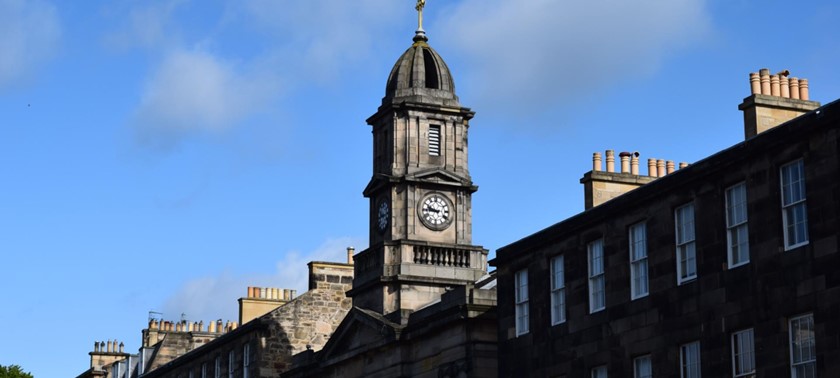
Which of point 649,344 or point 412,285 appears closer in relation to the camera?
point 649,344

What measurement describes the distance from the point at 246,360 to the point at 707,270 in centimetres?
3239

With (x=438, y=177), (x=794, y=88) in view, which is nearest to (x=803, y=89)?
(x=794, y=88)

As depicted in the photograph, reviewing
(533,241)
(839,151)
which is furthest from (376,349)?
(839,151)

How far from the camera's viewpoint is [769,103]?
38094 mm

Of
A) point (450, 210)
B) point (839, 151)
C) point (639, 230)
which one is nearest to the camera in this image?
point (839, 151)

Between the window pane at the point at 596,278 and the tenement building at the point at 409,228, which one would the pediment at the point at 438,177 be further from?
the window pane at the point at 596,278

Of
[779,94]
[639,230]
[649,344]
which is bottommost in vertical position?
[649,344]

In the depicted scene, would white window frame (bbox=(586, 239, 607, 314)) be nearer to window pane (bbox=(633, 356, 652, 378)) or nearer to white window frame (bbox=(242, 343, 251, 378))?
window pane (bbox=(633, 356, 652, 378))

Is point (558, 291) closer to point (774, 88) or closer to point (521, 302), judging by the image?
point (521, 302)

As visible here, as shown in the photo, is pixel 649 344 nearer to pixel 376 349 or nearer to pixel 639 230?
pixel 639 230

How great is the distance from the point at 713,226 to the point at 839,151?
420cm

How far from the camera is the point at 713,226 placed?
35312mm

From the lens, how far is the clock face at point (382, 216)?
55013mm

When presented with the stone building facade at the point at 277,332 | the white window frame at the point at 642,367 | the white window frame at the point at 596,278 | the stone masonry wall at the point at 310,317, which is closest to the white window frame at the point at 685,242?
the white window frame at the point at 642,367
